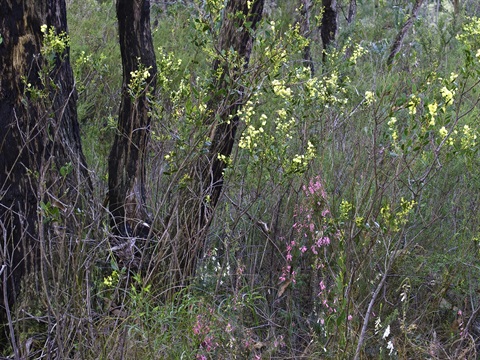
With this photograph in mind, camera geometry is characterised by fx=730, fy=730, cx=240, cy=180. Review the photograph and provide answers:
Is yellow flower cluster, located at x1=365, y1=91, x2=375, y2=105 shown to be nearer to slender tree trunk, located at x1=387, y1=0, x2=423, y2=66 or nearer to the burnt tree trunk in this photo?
the burnt tree trunk

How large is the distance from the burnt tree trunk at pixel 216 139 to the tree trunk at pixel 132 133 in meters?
0.26

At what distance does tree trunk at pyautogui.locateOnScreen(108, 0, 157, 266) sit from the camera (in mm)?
3369

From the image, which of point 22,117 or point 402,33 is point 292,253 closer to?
point 22,117

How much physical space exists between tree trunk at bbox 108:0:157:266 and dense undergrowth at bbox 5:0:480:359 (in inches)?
3.4

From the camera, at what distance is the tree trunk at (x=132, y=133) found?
11.1 feet

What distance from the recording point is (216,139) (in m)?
3.41

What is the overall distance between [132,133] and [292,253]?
39.0 inches

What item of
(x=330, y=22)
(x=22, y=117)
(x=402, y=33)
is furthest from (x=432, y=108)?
(x=402, y=33)

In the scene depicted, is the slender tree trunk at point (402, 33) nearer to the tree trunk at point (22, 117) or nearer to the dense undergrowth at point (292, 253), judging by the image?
the dense undergrowth at point (292, 253)

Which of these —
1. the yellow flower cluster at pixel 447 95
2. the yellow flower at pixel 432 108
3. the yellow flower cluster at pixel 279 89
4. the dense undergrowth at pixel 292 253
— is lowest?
the dense undergrowth at pixel 292 253

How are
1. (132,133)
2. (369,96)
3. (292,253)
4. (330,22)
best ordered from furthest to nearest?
(330,22) < (292,253) < (132,133) < (369,96)

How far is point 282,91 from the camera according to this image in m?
3.07

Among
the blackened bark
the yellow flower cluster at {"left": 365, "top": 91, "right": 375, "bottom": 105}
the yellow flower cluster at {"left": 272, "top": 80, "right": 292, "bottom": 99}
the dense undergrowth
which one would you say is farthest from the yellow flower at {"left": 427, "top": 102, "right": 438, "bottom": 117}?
the blackened bark

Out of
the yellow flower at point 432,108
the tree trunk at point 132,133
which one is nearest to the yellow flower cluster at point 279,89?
the tree trunk at point 132,133
